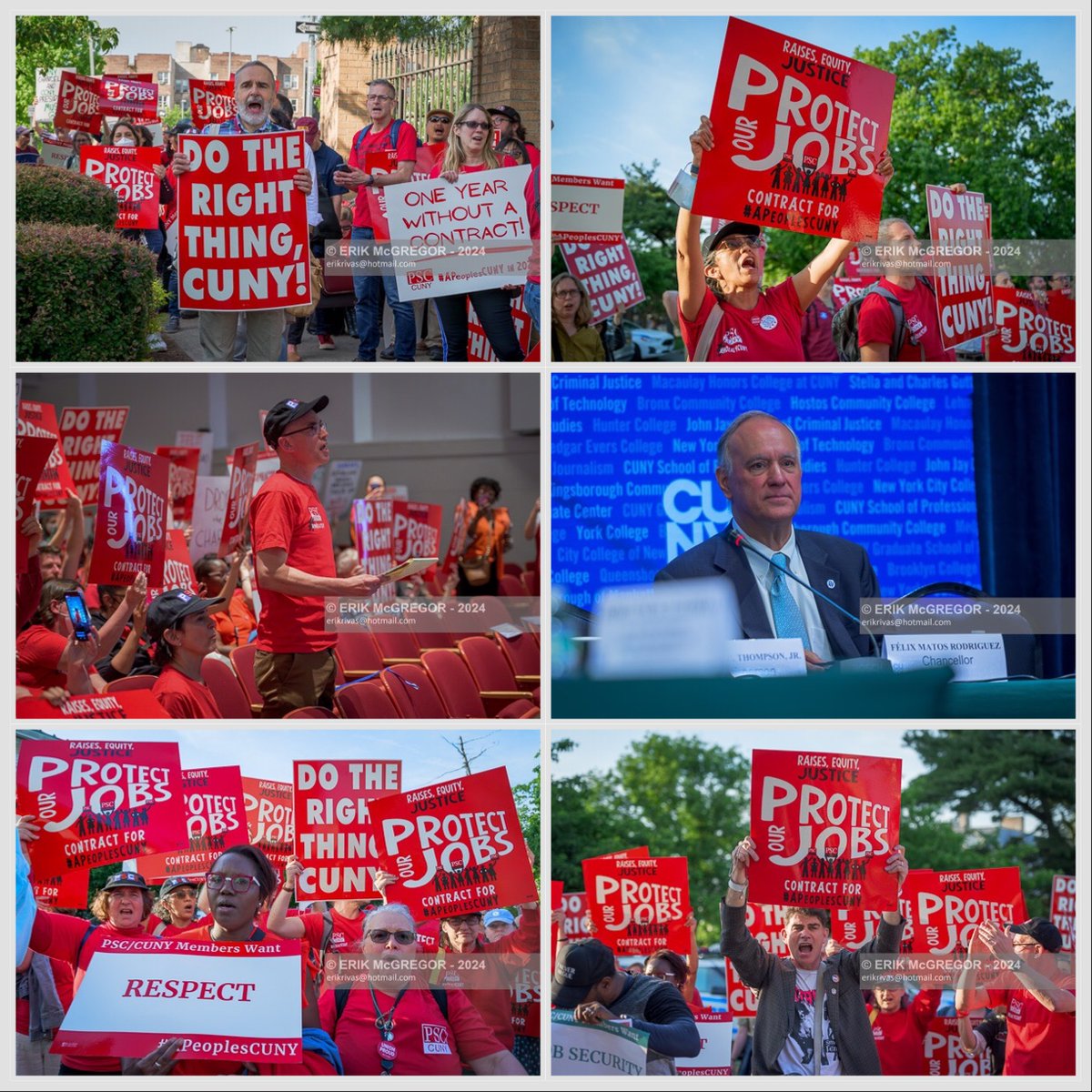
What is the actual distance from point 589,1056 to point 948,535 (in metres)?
1.85

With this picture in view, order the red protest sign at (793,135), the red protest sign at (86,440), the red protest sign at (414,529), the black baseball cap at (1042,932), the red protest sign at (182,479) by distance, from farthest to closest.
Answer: the red protest sign at (414,529)
the red protest sign at (182,479)
the red protest sign at (86,440)
the black baseball cap at (1042,932)
the red protest sign at (793,135)

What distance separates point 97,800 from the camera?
173 inches

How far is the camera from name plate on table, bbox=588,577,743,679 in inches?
170

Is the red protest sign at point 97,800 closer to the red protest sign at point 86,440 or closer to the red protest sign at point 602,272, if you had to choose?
the red protest sign at point 86,440

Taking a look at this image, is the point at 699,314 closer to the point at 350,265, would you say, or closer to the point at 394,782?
the point at 350,265

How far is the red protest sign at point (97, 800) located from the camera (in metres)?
4.37

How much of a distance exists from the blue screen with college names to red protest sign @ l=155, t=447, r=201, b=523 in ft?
4.98

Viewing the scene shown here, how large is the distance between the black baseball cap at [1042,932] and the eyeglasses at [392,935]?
5.79ft

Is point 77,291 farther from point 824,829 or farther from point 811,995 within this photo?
point 811,995

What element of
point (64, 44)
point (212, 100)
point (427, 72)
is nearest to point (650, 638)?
point (427, 72)

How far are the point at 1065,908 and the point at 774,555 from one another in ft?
4.54

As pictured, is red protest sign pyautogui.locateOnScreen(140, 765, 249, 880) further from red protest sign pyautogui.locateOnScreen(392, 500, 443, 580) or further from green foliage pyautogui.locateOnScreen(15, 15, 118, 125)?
green foliage pyautogui.locateOnScreen(15, 15, 118, 125)

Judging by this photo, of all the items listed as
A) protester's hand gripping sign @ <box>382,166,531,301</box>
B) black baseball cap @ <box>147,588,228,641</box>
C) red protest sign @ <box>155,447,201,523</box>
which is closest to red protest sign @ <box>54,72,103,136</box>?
protester's hand gripping sign @ <box>382,166,531,301</box>

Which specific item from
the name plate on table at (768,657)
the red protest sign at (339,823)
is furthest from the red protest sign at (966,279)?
the red protest sign at (339,823)
